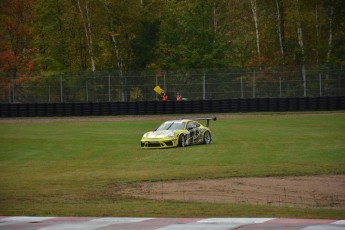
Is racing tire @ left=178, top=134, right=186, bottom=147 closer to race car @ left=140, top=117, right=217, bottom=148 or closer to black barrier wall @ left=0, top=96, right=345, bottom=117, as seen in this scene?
race car @ left=140, top=117, right=217, bottom=148

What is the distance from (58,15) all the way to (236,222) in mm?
60438

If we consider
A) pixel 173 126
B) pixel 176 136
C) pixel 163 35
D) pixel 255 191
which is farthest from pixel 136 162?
pixel 163 35

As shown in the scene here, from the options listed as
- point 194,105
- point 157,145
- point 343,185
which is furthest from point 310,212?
point 194,105

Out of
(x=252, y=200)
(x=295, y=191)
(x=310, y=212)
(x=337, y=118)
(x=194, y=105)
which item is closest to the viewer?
(x=310, y=212)

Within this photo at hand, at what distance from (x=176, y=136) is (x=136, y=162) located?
440 cm

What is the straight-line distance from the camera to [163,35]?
68.4 metres

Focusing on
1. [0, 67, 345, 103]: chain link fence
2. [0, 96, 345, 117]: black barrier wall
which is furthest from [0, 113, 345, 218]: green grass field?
[0, 67, 345, 103]: chain link fence

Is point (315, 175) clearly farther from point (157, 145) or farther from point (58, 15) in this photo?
point (58, 15)

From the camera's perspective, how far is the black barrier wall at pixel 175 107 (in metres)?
48.2

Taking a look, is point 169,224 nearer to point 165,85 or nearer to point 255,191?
point 255,191

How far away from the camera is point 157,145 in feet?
92.0

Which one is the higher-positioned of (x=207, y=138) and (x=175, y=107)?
(x=175, y=107)

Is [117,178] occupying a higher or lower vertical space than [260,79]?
lower

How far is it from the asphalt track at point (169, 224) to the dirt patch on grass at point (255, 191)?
4.57m
